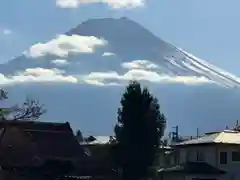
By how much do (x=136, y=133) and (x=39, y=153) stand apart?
24.6 feet

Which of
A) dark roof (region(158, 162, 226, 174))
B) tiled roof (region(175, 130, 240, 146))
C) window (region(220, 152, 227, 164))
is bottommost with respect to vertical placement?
→ dark roof (region(158, 162, 226, 174))

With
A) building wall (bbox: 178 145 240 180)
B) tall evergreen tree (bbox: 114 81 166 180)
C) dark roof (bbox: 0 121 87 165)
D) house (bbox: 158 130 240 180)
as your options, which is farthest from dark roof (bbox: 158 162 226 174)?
dark roof (bbox: 0 121 87 165)

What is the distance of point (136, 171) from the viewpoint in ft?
180

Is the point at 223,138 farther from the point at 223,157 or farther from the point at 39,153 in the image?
the point at 39,153

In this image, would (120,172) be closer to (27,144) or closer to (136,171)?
(136,171)

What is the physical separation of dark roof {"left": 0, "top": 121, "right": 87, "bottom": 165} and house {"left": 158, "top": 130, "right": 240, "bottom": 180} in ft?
26.9

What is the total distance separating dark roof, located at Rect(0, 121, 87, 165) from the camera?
53875mm

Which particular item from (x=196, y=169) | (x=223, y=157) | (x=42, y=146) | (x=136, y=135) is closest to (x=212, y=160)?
(x=223, y=157)

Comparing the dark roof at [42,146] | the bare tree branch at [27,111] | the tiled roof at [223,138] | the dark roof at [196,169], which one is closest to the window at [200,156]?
A: the dark roof at [196,169]

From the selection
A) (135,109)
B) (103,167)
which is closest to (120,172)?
(103,167)

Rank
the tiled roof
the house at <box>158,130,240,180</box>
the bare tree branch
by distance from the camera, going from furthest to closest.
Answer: the tiled roof, the house at <box>158,130,240,180</box>, the bare tree branch

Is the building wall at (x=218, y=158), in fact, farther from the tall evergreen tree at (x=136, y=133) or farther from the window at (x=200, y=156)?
the tall evergreen tree at (x=136, y=133)

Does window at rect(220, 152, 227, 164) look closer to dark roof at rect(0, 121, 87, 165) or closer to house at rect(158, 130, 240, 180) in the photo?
house at rect(158, 130, 240, 180)

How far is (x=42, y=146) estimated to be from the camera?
5919 cm
